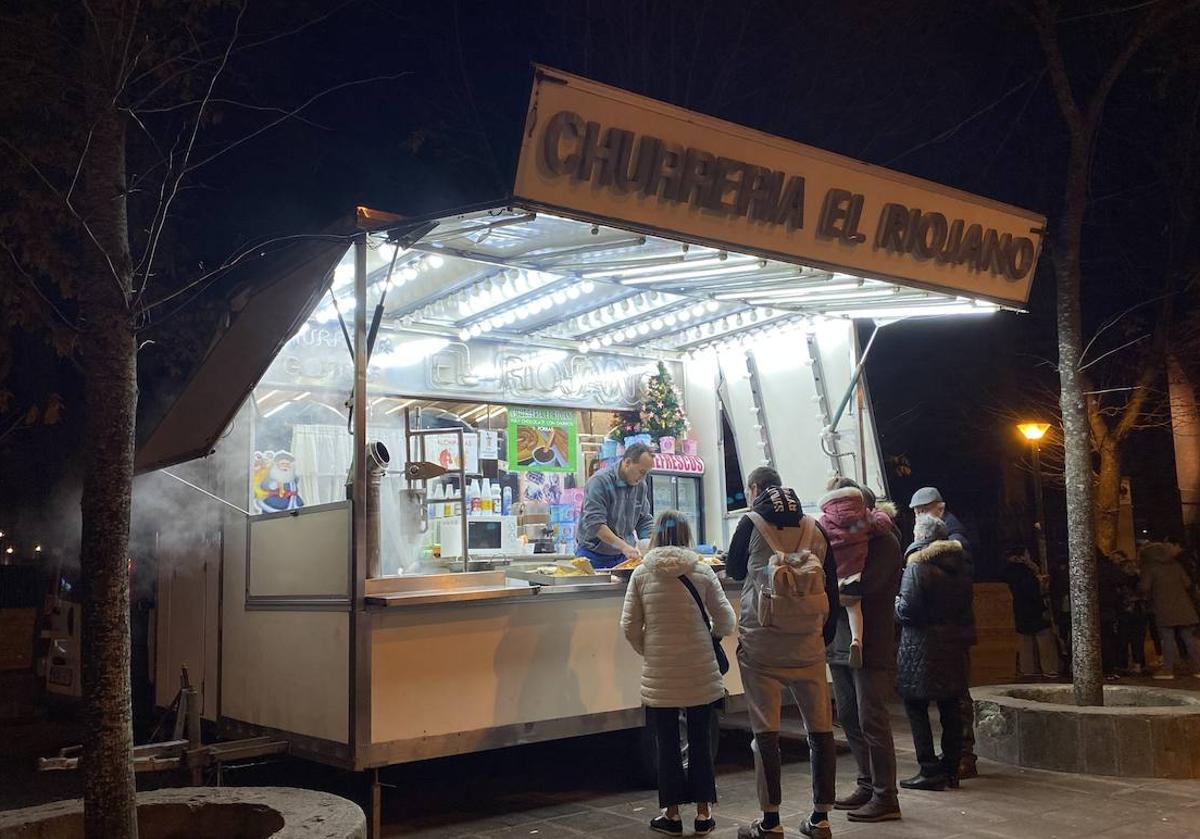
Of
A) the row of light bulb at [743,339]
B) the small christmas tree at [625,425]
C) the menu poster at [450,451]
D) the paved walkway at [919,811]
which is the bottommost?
the paved walkway at [919,811]

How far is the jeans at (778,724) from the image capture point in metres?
6.07

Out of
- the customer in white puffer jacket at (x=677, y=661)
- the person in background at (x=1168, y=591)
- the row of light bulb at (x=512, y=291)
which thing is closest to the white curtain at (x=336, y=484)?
the row of light bulb at (x=512, y=291)

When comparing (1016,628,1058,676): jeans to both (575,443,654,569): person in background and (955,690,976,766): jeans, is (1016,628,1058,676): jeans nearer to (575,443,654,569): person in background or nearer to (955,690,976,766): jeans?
(955,690,976,766): jeans

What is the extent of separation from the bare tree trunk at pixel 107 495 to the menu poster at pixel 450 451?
591 cm

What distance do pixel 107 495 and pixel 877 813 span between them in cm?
504

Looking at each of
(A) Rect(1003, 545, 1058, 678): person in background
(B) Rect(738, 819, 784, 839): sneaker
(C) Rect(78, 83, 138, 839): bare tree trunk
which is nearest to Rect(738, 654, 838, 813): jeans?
(B) Rect(738, 819, 784, 839): sneaker

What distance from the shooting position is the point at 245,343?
299 inches

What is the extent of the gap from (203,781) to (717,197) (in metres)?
5.42

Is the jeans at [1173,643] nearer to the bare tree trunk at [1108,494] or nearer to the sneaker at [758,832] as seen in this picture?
the bare tree trunk at [1108,494]

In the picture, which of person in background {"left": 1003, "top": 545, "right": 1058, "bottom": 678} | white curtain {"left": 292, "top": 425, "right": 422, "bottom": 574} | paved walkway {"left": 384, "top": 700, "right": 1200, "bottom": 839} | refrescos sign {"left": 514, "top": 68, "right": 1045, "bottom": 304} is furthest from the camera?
person in background {"left": 1003, "top": 545, "right": 1058, "bottom": 678}

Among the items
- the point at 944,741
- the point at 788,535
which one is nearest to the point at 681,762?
the point at 788,535

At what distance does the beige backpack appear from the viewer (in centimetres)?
603

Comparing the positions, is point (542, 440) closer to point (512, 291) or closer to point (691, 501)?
point (691, 501)

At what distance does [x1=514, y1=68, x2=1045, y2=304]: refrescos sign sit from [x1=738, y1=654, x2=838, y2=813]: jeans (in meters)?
2.95
